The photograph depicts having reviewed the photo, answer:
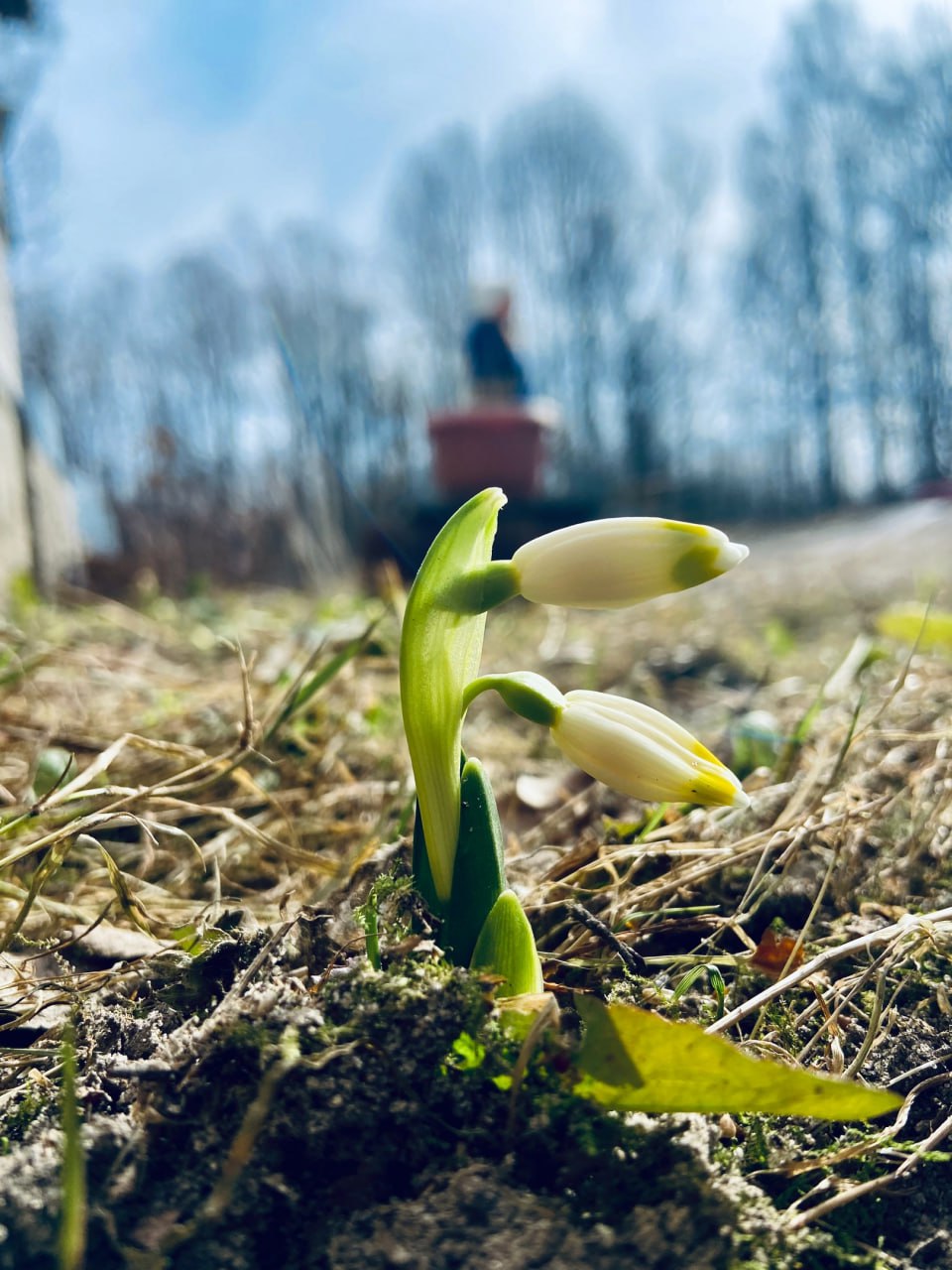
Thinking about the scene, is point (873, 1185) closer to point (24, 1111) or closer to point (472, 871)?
point (472, 871)

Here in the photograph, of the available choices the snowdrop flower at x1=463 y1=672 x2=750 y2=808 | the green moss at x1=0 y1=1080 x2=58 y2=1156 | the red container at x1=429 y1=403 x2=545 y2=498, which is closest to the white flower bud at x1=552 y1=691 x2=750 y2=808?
the snowdrop flower at x1=463 y1=672 x2=750 y2=808

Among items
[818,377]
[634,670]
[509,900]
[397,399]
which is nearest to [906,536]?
[634,670]

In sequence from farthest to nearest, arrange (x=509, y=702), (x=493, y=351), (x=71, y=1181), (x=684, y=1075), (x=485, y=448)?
(x=493, y=351) → (x=485, y=448) → (x=509, y=702) → (x=684, y=1075) → (x=71, y=1181)

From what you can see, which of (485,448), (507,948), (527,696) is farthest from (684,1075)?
(485,448)

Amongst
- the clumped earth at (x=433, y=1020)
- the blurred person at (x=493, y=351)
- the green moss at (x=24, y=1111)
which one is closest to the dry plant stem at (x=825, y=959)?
the clumped earth at (x=433, y=1020)

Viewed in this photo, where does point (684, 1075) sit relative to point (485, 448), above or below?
below

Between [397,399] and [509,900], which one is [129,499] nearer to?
[509,900]
